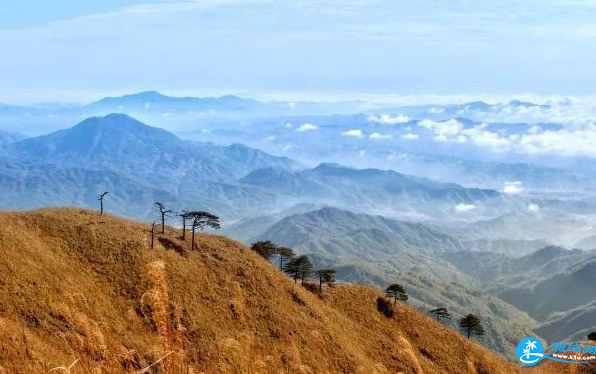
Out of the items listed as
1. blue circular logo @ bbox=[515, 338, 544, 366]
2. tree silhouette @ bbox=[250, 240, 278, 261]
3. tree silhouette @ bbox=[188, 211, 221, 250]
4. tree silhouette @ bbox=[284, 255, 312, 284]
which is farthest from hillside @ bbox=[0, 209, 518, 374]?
tree silhouette @ bbox=[250, 240, 278, 261]

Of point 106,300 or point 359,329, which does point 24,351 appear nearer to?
point 106,300

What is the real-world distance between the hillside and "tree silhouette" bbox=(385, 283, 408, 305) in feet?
14.8

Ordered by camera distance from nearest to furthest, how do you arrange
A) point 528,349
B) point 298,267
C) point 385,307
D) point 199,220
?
point 199,220 → point 385,307 → point 298,267 → point 528,349

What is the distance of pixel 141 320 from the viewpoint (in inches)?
3605

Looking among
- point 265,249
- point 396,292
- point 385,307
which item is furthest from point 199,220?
point 396,292

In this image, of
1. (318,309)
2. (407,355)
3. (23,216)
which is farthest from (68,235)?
(407,355)

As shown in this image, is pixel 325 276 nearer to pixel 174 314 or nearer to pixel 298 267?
pixel 298 267

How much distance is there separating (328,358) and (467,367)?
3894 cm

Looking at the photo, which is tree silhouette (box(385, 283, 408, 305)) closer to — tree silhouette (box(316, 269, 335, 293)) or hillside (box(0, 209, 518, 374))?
hillside (box(0, 209, 518, 374))

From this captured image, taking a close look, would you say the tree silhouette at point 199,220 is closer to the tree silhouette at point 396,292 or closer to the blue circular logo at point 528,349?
the tree silhouette at point 396,292

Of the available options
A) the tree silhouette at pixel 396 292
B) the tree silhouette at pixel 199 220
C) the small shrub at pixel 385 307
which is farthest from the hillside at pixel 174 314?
the tree silhouette at pixel 396 292

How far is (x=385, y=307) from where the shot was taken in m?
136

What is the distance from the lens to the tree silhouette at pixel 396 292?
139m

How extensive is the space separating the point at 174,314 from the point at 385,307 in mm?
57922
